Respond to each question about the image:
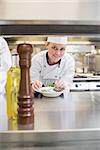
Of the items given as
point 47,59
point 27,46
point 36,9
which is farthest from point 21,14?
point 47,59

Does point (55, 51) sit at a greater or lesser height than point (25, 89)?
greater

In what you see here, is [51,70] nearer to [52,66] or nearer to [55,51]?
[52,66]

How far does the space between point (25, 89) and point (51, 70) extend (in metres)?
1.54

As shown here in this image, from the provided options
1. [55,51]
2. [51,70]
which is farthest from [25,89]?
[51,70]

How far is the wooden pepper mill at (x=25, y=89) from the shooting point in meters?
0.52

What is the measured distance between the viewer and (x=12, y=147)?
467 millimetres

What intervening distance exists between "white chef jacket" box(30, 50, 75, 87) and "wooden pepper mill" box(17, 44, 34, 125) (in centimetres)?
138

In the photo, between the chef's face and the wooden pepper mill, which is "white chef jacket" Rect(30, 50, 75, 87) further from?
the wooden pepper mill

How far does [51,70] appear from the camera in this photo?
2086 mm

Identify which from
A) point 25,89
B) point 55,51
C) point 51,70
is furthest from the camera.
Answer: point 51,70

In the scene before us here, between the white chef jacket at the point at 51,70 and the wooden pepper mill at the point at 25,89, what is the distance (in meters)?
1.38

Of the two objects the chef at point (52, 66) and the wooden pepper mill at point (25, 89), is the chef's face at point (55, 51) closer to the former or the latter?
the chef at point (52, 66)

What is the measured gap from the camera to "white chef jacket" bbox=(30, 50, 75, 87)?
1999mm

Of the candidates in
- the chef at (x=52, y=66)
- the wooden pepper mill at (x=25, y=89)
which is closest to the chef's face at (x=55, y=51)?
the chef at (x=52, y=66)
